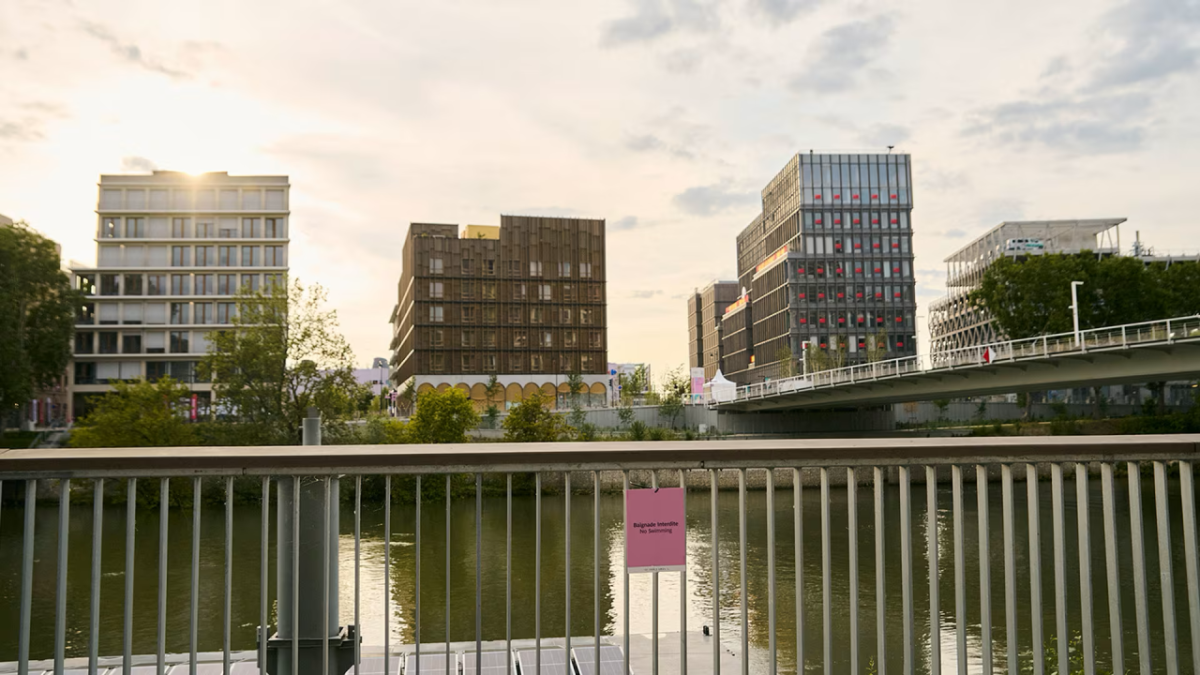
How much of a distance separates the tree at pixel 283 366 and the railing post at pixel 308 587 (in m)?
32.8

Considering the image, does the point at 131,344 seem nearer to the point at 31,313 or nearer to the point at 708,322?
the point at 31,313

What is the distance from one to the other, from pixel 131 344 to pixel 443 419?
1749 inches

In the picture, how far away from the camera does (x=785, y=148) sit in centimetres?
9631

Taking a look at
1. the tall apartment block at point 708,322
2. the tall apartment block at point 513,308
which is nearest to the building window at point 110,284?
the tall apartment block at point 513,308

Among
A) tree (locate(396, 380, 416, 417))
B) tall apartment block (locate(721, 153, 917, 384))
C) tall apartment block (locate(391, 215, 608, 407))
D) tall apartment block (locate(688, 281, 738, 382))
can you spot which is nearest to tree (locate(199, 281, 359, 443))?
tree (locate(396, 380, 416, 417))

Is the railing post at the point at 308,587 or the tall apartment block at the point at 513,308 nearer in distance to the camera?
the railing post at the point at 308,587

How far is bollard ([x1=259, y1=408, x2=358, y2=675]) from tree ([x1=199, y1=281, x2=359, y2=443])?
3276cm

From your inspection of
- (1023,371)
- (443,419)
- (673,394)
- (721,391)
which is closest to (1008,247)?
(673,394)

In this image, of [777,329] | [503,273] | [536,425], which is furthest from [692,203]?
[777,329]

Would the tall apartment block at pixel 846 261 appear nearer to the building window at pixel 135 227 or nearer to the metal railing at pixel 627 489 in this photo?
the building window at pixel 135 227

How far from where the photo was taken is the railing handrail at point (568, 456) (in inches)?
118

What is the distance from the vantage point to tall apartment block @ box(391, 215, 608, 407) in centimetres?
8544

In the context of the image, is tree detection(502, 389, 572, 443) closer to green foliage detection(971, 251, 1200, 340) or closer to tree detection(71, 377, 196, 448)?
tree detection(71, 377, 196, 448)

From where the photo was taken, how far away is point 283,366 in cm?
3647
